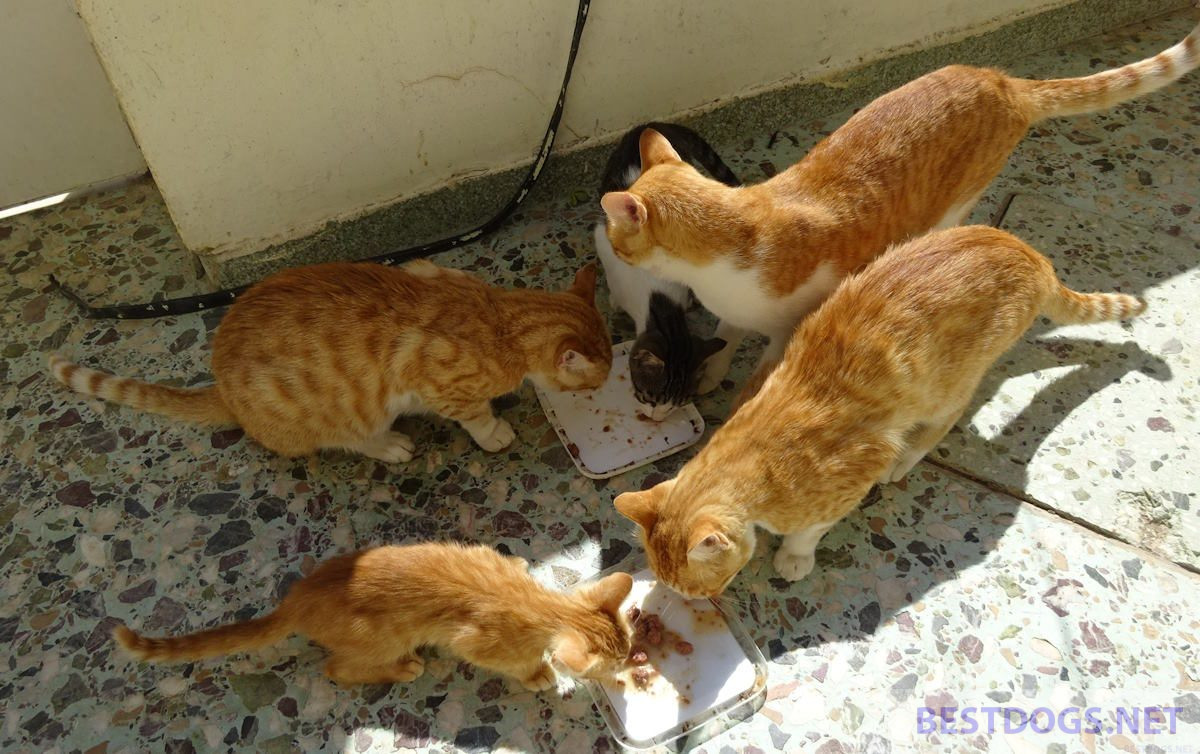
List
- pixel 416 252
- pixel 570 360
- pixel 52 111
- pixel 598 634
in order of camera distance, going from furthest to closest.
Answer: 1. pixel 52 111
2. pixel 416 252
3. pixel 570 360
4. pixel 598 634

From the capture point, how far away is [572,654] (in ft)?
5.66

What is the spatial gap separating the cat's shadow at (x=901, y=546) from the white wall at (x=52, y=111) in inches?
112

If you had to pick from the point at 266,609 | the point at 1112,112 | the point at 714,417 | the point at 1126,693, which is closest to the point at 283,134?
the point at 266,609

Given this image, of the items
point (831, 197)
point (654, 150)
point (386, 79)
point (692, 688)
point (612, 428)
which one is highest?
point (386, 79)

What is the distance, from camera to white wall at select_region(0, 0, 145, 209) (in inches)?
110

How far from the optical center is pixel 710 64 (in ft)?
9.91

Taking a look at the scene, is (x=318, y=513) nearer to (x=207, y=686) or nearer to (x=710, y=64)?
(x=207, y=686)

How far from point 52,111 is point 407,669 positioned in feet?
8.24

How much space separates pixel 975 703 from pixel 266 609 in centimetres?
176

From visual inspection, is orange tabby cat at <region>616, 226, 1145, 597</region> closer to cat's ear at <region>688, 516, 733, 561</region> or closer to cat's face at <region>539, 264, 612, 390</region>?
cat's ear at <region>688, 516, 733, 561</region>

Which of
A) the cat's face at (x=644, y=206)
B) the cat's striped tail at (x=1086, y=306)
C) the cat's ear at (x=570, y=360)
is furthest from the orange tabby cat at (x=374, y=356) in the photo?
the cat's striped tail at (x=1086, y=306)

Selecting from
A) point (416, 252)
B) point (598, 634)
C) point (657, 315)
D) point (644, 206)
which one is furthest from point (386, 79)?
point (598, 634)

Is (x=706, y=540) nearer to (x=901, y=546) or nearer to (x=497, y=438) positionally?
(x=901, y=546)

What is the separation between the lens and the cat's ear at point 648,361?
2.29 metres
